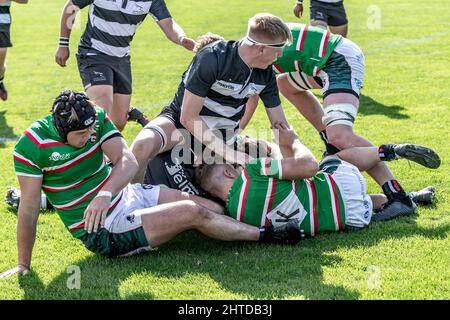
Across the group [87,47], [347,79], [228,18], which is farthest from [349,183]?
[228,18]

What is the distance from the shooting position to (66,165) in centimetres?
466

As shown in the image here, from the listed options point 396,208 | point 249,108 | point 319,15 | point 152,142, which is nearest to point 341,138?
point 396,208

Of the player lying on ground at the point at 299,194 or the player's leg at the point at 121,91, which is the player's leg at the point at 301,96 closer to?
the player lying on ground at the point at 299,194

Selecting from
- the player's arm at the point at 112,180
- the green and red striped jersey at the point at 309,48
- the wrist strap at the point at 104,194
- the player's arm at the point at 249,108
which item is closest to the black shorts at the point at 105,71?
the player's arm at the point at 249,108

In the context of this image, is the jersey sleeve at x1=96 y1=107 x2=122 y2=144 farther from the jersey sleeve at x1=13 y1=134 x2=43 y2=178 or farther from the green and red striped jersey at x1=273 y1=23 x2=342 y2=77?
the green and red striped jersey at x1=273 y1=23 x2=342 y2=77

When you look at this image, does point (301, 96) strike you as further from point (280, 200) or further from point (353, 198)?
point (280, 200)

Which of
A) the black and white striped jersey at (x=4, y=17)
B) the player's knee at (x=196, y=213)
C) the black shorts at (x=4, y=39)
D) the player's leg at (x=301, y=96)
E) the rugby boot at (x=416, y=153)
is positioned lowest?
the black shorts at (x=4, y=39)

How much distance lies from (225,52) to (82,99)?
139cm

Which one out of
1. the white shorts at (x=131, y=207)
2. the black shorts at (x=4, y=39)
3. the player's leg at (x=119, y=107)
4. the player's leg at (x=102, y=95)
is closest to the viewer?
the white shorts at (x=131, y=207)

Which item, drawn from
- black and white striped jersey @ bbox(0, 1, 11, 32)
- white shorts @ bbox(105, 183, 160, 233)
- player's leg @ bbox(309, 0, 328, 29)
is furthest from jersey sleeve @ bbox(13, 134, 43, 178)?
player's leg @ bbox(309, 0, 328, 29)

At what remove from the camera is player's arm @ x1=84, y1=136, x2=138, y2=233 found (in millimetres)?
4449

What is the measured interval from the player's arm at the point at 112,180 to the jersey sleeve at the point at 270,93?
150 centimetres

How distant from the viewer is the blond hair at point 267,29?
526 centimetres

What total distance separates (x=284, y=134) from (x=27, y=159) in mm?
2188
